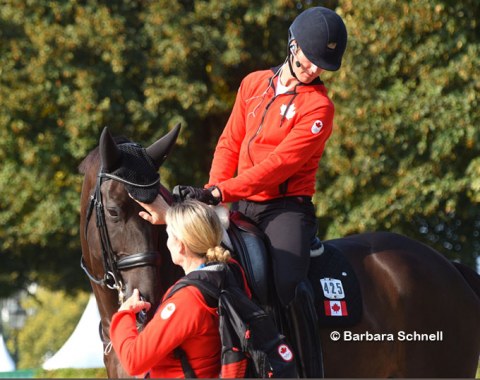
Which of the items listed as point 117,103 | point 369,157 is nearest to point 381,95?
point 369,157

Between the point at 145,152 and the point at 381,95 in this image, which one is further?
the point at 381,95

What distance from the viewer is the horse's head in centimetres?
514

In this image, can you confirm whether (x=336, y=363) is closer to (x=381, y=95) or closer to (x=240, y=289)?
(x=240, y=289)

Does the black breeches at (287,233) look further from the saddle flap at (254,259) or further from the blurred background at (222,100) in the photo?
the blurred background at (222,100)

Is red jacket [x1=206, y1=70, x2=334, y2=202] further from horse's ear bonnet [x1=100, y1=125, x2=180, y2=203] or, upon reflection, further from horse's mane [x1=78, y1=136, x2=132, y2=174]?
horse's mane [x1=78, y1=136, x2=132, y2=174]

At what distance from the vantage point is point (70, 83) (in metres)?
18.7

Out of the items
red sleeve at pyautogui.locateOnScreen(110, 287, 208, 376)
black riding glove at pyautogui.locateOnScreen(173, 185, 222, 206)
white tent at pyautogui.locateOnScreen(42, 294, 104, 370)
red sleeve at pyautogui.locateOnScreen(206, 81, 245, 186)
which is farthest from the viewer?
white tent at pyautogui.locateOnScreen(42, 294, 104, 370)

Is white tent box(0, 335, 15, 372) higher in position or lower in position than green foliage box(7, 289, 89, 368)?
higher

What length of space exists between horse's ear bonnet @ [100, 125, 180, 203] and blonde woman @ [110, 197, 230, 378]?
3.49ft

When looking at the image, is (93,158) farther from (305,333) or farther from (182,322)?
(182,322)

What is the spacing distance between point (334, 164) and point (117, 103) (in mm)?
4989

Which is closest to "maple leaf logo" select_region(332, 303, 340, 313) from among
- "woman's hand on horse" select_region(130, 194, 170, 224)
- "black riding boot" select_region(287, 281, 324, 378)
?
"black riding boot" select_region(287, 281, 324, 378)

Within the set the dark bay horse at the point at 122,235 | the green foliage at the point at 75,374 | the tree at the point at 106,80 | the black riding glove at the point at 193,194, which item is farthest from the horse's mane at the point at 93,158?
the tree at the point at 106,80

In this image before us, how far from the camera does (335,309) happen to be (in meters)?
5.81
